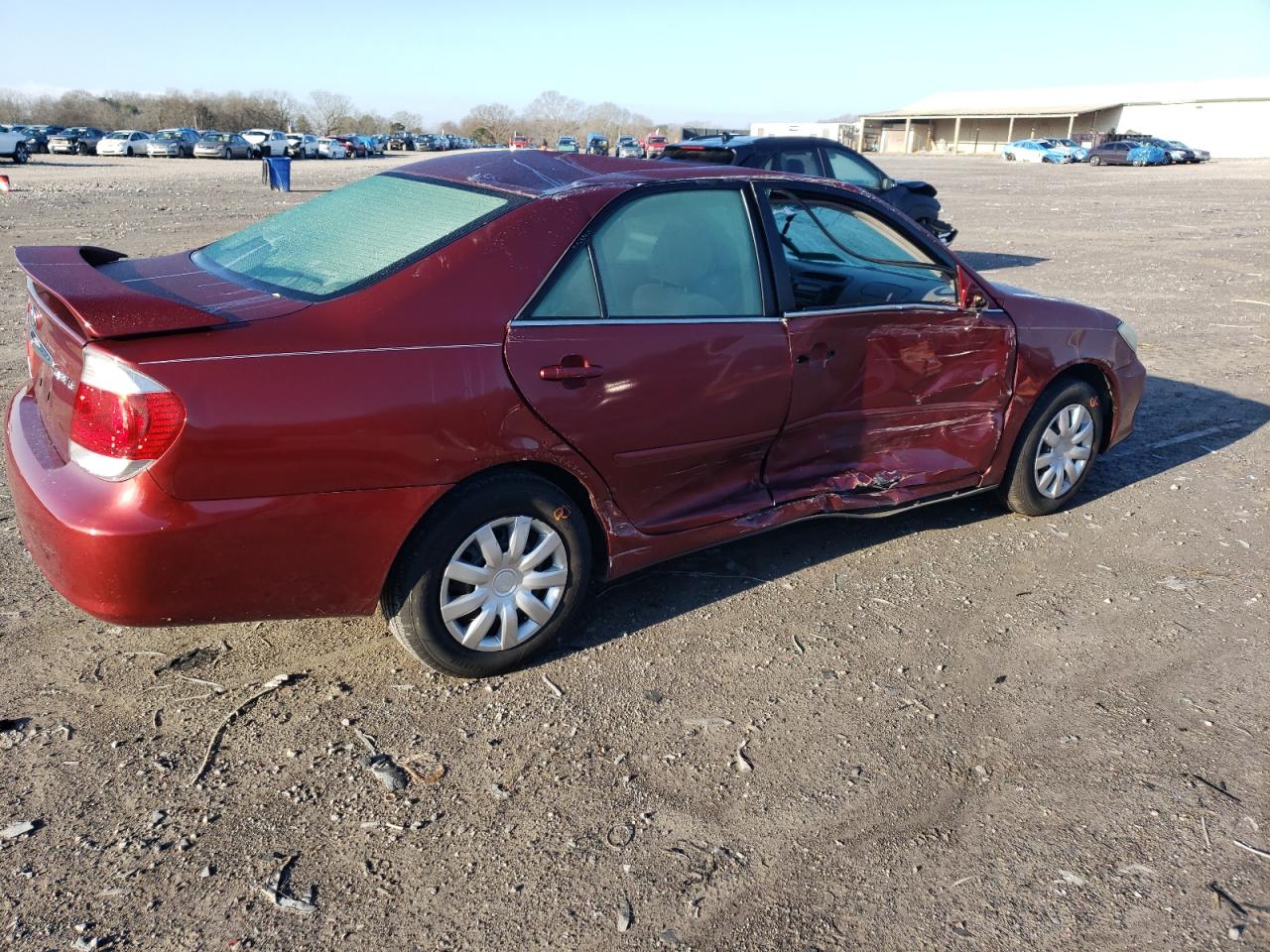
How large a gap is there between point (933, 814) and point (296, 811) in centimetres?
187

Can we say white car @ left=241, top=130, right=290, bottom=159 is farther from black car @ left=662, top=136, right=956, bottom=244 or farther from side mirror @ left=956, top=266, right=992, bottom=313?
side mirror @ left=956, top=266, right=992, bottom=313

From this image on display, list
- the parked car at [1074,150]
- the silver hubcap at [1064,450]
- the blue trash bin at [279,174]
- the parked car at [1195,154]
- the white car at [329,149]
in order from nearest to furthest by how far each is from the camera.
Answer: the silver hubcap at [1064,450], the blue trash bin at [279,174], the white car at [329,149], the parked car at [1195,154], the parked car at [1074,150]

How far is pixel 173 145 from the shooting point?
50.7m

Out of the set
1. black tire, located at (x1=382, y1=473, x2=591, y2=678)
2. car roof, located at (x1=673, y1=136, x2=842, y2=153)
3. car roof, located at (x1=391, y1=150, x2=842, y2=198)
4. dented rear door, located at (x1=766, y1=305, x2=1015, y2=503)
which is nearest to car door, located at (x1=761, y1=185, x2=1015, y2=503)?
dented rear door, located at (x1=766, y1=305, x2=1015, y2=503)

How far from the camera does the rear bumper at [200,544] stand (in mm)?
2934

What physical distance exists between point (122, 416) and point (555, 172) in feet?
6.23

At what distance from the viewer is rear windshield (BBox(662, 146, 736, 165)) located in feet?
33.9

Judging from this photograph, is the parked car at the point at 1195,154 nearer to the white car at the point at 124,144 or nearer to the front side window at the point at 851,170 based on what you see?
the front side window at the point at 851,170

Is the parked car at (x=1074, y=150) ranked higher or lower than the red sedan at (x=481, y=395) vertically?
higher

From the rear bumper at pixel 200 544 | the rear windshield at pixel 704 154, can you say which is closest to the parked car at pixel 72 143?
the rear windshield at pixel 704 154

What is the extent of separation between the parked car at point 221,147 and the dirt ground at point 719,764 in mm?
51932

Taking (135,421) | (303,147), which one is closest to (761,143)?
(135,421)

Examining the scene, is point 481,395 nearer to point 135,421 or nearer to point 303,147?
point 135,421

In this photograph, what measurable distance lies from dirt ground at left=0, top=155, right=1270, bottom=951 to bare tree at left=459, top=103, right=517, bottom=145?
91.4 m
